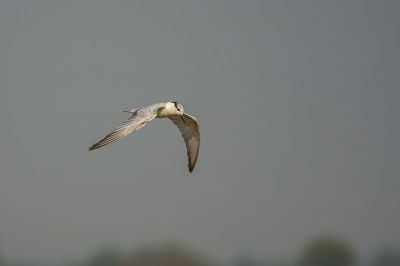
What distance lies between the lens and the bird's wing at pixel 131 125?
223 inches

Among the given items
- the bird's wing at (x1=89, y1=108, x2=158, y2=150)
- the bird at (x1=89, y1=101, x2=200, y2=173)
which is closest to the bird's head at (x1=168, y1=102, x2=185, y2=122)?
the bird at (x1=89, y1=101, x2=200, y2=173)

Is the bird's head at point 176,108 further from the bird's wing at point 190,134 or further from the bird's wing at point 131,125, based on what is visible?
the bird's wing at point 131,125

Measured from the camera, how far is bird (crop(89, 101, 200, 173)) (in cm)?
581

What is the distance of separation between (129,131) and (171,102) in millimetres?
1146

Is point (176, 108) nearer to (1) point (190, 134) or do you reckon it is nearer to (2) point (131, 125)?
(1) point (190, 134)

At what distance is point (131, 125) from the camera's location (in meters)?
5.97

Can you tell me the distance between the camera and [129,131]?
5887 millimetres

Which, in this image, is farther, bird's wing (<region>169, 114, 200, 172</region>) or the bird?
bird's wing (<region>169, 114, 200, 172</region>)

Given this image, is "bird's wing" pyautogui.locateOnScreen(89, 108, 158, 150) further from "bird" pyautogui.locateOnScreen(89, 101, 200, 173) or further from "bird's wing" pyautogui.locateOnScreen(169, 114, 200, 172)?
"bird's wing" pyautogui.locateOnScreen(169, 114, 200, 172)

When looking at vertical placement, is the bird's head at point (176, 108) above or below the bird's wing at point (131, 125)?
above

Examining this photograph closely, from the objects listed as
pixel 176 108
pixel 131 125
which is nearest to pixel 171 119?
pixel 176 108

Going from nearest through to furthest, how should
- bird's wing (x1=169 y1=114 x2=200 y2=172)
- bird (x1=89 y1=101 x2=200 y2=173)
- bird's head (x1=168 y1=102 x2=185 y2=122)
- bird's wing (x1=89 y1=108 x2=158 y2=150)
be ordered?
bird's wing (x1=89 y1=108 x2=158 y2=150)
bird (x1=89 y1=101 x2=200 y2=173)
bird's head (x1=168 y1=102 x2=185 y2=122)
bird's wing (x1=169 y1=114 x2=200 y2=172)

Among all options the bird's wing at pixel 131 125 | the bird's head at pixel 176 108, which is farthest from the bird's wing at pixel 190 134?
the bird's wing at pixel 131 125

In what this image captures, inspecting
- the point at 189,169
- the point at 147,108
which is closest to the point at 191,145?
the point at 189,169
